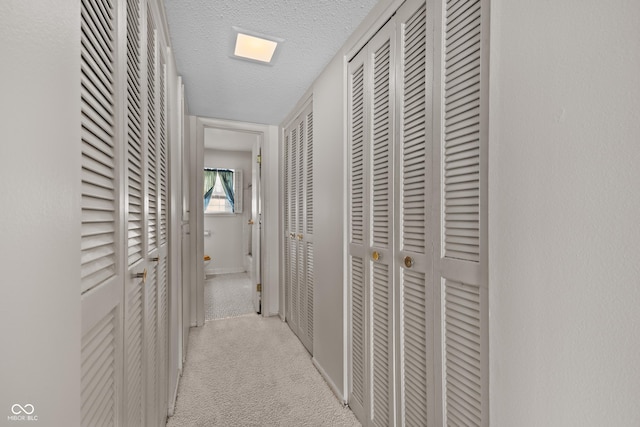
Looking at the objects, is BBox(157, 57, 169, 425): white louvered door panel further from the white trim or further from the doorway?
the white trim

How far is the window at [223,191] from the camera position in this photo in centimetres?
532

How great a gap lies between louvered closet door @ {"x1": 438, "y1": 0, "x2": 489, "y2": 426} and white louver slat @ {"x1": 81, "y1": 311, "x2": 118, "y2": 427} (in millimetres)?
1010

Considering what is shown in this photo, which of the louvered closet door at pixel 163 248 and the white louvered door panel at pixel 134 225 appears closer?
the white louvered door panel at pixel 134 225

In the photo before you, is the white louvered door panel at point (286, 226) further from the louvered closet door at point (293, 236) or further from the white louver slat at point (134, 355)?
the white louver slat at point (134, 355)

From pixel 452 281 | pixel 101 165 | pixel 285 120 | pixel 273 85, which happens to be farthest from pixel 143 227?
pixel 285 120

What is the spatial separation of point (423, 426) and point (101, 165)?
1424 millimetres

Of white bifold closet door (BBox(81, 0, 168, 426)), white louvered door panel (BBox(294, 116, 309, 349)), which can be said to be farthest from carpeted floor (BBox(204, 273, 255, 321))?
white bifold closet door (BBox(81, 0, 168, 426))

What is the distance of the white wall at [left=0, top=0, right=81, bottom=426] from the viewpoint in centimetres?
28

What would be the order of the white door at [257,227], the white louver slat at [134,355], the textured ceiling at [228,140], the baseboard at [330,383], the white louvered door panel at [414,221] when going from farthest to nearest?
the textured ceiling at [228,140], the white door at [257,227], the baseboard at [330,383], the white louvered door panel at [414,221], the white louver slat at [134,355]

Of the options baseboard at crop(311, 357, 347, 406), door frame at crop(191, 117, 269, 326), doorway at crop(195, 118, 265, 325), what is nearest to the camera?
baseboard at crop(311, 357, 347, 406)

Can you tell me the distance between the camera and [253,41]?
167 centimetres

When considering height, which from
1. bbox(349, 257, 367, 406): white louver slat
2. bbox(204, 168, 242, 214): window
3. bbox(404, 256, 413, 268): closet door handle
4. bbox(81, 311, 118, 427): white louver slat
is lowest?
bbox(349, 257, 367, 406): white louver slat
